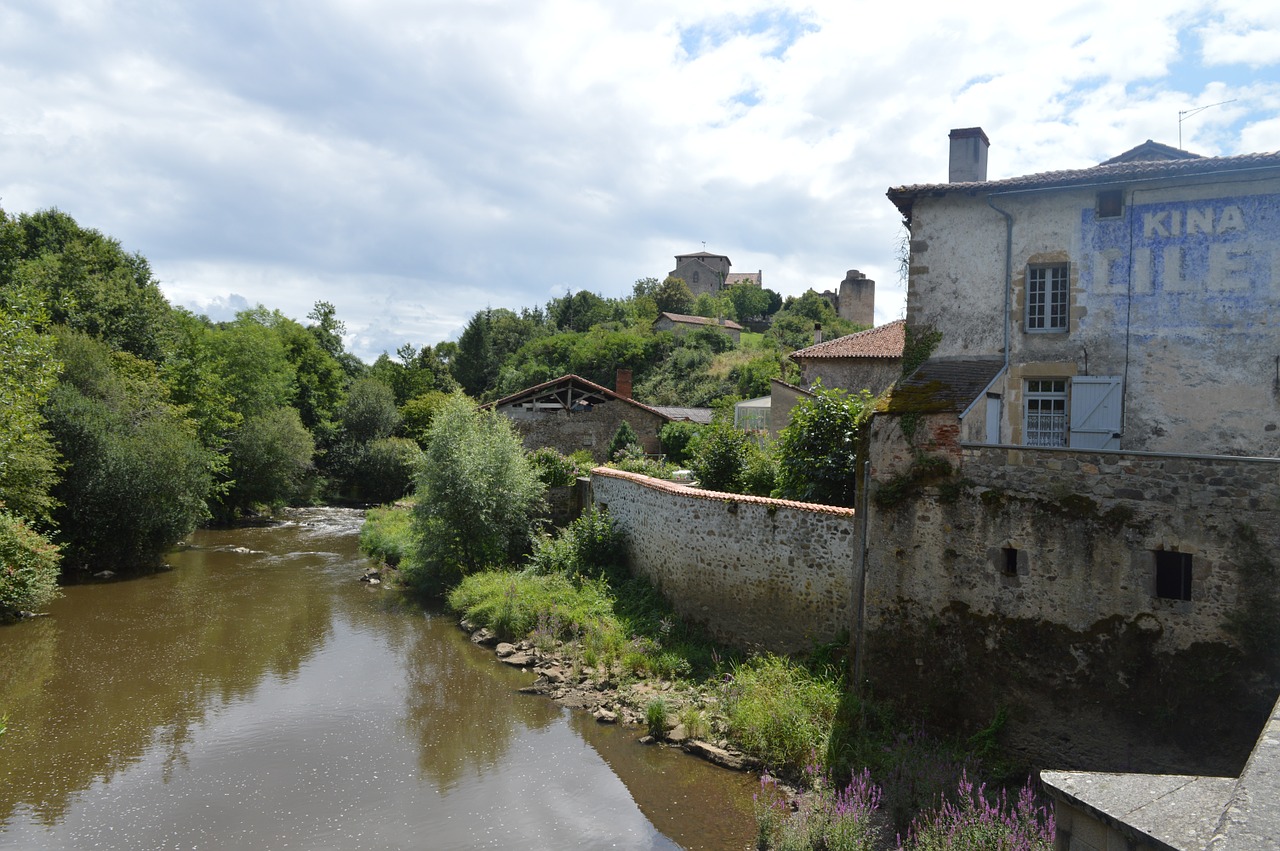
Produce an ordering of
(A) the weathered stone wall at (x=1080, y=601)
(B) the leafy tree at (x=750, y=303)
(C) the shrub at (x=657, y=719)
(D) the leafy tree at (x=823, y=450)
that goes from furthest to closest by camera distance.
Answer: (B) the leafy tree at (x=750, y=303) < (D) the leafy tree at (x=823, y=450) < (C) the shrub at (x=657, y=719) < (A) the weathered stone wall at (x=1080, y=601)

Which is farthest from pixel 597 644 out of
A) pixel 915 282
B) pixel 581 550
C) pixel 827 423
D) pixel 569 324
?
pixel 569 324

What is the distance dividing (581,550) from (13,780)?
1038 cm

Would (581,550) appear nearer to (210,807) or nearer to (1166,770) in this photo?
(210,807)

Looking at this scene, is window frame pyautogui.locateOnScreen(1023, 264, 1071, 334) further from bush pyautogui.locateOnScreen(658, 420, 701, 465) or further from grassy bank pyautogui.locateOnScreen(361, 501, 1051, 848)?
bush pyautogui.locateOnScreen(658, 420, 701, 465)

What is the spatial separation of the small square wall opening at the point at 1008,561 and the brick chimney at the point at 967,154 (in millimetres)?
7797

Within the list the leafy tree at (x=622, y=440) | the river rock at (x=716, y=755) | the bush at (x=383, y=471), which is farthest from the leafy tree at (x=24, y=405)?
the bush at (x=383, y=471)

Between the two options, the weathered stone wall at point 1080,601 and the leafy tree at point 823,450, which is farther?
the leafy tree at point 823,450

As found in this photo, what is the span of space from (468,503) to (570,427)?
32.3 feet

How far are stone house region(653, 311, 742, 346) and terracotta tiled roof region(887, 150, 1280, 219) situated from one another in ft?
138

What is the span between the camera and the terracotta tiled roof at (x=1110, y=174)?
405 inches

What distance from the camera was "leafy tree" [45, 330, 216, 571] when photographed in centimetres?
2095

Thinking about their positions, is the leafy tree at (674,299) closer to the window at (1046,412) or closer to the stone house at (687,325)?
the stone house at (687,325)

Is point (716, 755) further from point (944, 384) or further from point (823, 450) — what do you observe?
point (944, 384)

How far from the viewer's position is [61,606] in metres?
18.5
